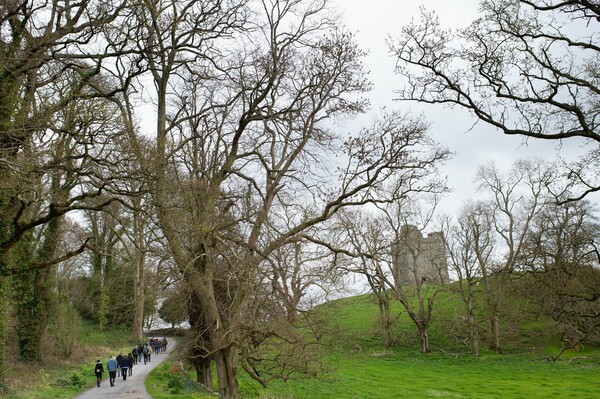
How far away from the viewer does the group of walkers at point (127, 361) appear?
22.0 meters

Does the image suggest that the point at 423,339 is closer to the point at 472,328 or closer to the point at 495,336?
the point at 472,328

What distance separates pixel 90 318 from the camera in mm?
45781

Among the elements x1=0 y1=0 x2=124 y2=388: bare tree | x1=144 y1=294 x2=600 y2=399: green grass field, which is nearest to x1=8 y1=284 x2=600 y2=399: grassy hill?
x1=144 y1=294 x2=600 y2=399: green grass field

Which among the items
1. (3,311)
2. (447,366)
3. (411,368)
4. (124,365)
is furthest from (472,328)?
(3,311)

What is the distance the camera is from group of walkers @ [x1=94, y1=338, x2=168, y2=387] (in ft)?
72.2

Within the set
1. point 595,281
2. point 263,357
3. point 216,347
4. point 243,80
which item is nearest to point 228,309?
point 216,347

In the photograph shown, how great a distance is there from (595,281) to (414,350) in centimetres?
2886

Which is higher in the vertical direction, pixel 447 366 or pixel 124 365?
pixel 124 365

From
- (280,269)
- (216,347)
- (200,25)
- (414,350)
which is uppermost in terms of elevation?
(200,25)

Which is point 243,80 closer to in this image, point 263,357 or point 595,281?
point 263,357

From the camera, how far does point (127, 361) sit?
2464 centimetres

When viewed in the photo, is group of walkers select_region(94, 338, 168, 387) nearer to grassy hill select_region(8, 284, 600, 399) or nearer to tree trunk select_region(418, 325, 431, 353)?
grassy hill select_region(8, 284, 600, 399)

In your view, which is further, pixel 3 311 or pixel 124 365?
pixel 124 365

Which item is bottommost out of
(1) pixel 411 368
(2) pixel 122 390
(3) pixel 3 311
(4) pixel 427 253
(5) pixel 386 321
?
(1) pixel 411 368
